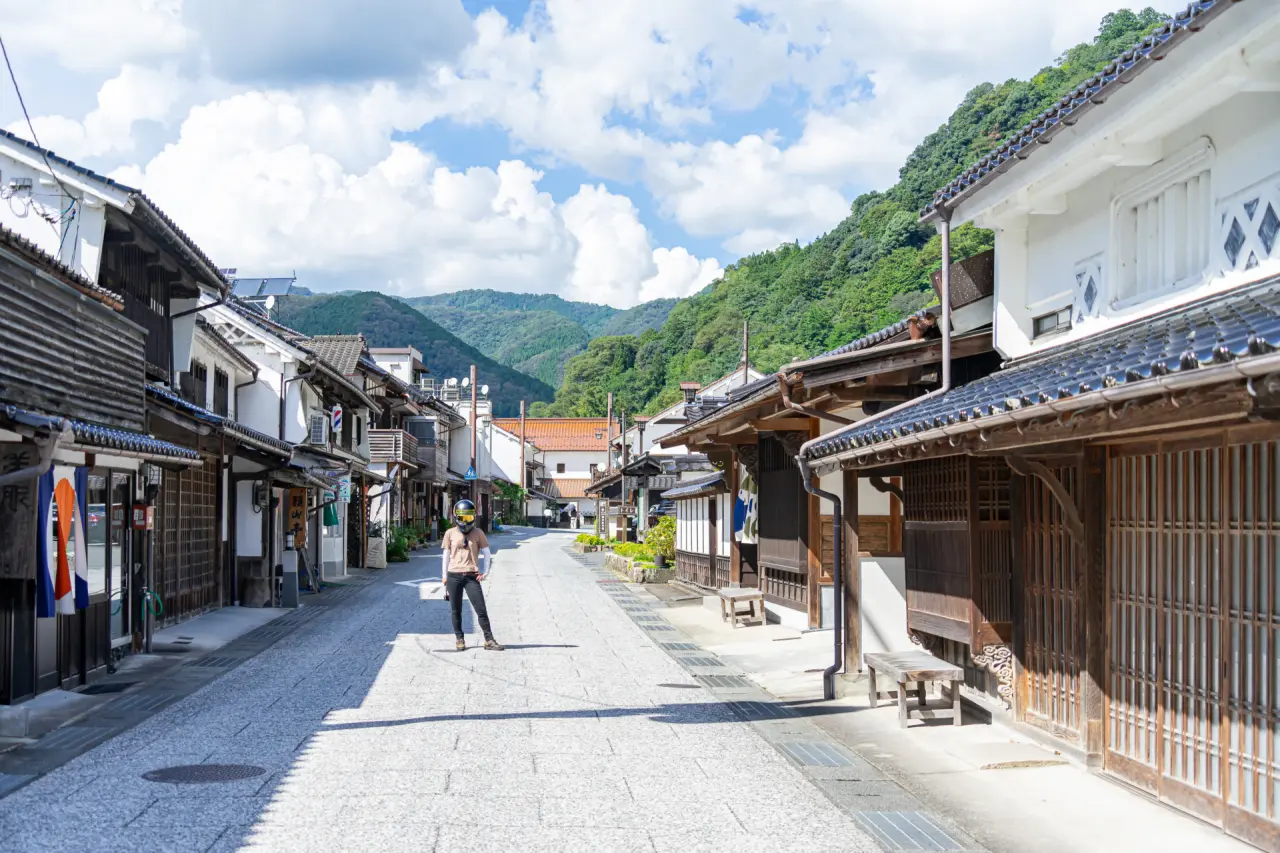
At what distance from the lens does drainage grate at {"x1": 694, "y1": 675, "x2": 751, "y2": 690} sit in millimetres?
13734

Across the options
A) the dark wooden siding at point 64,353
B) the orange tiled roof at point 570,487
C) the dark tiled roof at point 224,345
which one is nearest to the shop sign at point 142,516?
the dark wooden siding at point 64,353

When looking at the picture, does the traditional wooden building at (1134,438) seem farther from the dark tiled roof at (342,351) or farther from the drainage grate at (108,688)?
the dark tiled roof at (342,351)

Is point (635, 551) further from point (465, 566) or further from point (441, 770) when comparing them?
point (441, 770)

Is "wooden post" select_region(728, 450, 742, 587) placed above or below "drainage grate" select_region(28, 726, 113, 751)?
above

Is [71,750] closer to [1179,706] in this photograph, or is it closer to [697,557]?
[1179,706]

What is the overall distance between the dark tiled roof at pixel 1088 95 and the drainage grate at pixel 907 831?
206 inches

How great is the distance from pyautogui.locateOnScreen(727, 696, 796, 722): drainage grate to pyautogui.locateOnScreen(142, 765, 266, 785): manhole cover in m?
4.90

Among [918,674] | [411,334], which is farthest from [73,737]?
[411,334]

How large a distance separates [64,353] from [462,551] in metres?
5.76

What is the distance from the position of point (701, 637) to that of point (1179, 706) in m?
11.9

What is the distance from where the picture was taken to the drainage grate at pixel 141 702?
11488mm

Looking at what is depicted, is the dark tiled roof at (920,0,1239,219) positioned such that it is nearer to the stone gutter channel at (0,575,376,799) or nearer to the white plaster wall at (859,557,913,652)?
the white plaster wall at (859,557,913,652)

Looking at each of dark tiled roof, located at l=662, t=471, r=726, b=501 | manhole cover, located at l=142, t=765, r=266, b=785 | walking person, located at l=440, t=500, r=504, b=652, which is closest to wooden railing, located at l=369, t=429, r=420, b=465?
dark tiled roof, located at l=662, t=471, r=726, b=501

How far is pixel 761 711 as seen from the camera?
39.1 feet
